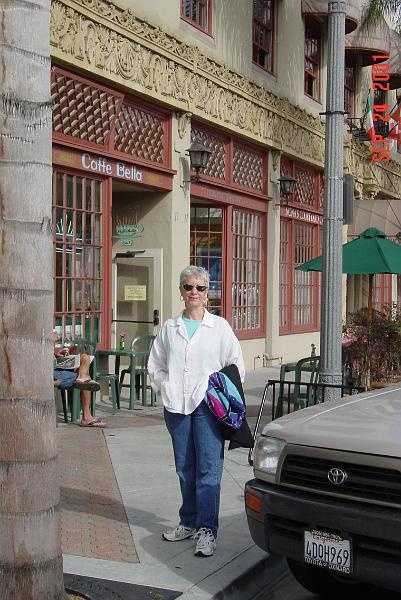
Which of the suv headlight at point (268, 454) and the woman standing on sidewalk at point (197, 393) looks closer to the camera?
the suv headlight at point (268, 454)

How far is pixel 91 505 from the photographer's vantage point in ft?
21.3

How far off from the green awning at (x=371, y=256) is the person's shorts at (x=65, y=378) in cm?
332

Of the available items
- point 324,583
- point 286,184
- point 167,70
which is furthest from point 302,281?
point 324,583

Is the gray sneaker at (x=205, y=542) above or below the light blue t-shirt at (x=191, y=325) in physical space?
below

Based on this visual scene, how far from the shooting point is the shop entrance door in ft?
42.9

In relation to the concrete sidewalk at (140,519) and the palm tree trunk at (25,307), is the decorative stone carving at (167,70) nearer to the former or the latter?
the concrete sidewalk at (140,519)

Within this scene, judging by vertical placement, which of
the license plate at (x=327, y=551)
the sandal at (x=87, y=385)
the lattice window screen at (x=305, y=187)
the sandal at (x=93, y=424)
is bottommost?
the sandal at (x=93, y=424)

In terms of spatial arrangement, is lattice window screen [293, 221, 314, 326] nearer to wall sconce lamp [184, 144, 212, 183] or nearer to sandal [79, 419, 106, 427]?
wall sconce lamp [184, 144, 212, 183]

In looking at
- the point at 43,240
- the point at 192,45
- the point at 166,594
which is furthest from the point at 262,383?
the point at 43,240

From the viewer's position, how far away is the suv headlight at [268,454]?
461cm

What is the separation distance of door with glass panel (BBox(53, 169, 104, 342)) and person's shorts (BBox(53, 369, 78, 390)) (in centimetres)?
125

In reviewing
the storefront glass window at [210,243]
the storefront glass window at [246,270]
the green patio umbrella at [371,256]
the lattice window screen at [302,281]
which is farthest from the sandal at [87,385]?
the lattice window screen at [302,281]

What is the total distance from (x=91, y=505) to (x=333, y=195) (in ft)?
13.1

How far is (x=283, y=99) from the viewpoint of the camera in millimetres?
16953
